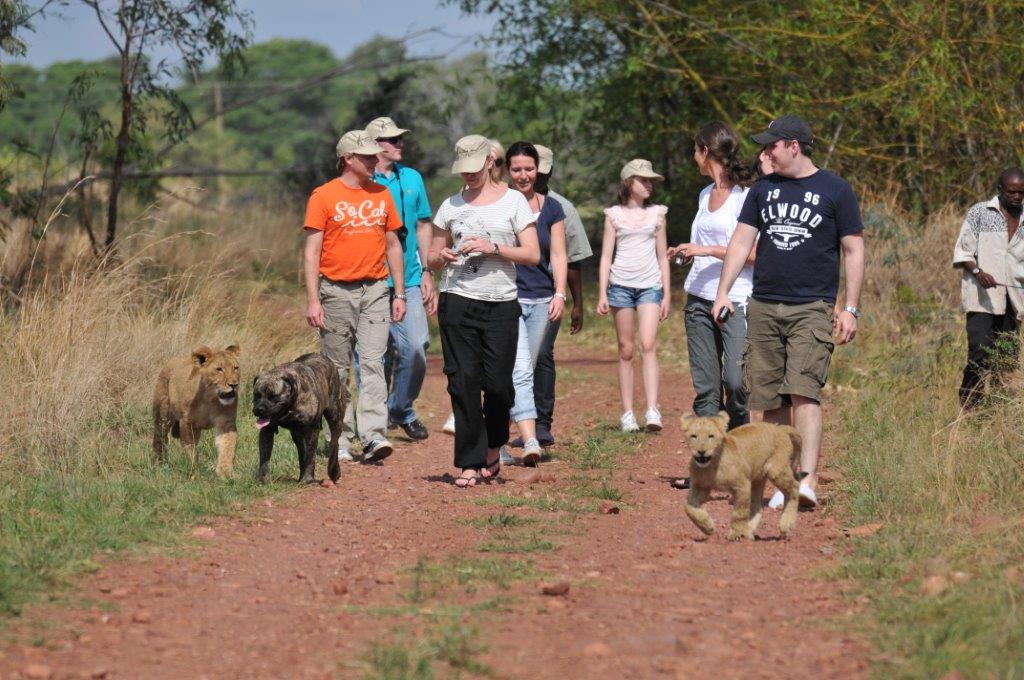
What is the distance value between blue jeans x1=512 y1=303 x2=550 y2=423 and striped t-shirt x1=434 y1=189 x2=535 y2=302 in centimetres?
113

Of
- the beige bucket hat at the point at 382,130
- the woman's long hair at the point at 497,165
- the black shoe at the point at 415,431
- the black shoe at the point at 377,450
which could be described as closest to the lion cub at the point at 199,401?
the black shoe at the point at 377,450

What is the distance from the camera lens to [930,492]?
7.18 m

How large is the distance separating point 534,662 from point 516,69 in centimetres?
1730

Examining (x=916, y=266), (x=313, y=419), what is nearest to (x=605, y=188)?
(x=916, y=266)

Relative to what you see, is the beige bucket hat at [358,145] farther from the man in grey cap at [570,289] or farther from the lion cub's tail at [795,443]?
the lion cub's tail at [795,443]

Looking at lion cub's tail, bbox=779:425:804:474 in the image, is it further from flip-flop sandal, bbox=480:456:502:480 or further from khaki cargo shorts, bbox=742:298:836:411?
flip-flop sandal, bbox=480:456:502:480

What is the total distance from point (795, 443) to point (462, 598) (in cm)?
217

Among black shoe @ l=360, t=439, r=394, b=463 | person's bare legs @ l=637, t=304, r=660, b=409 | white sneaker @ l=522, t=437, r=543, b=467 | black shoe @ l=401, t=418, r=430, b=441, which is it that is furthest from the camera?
black shoe @ l=401, t=418, r=430, b=441

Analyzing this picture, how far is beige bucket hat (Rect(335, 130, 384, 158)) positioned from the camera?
877 cm

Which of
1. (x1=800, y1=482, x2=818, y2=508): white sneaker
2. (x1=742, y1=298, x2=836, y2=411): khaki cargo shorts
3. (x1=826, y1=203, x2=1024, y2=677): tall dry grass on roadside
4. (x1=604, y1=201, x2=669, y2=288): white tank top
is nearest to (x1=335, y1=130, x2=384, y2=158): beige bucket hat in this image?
(x1=604, y1=201, x2=669, y2=288): white tank top

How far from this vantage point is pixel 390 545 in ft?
22.5

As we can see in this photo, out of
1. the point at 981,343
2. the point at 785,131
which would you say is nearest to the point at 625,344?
the point at 981,343

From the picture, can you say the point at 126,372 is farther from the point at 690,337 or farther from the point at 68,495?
the point at 690,337

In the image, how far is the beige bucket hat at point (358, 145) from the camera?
28.8 ft
